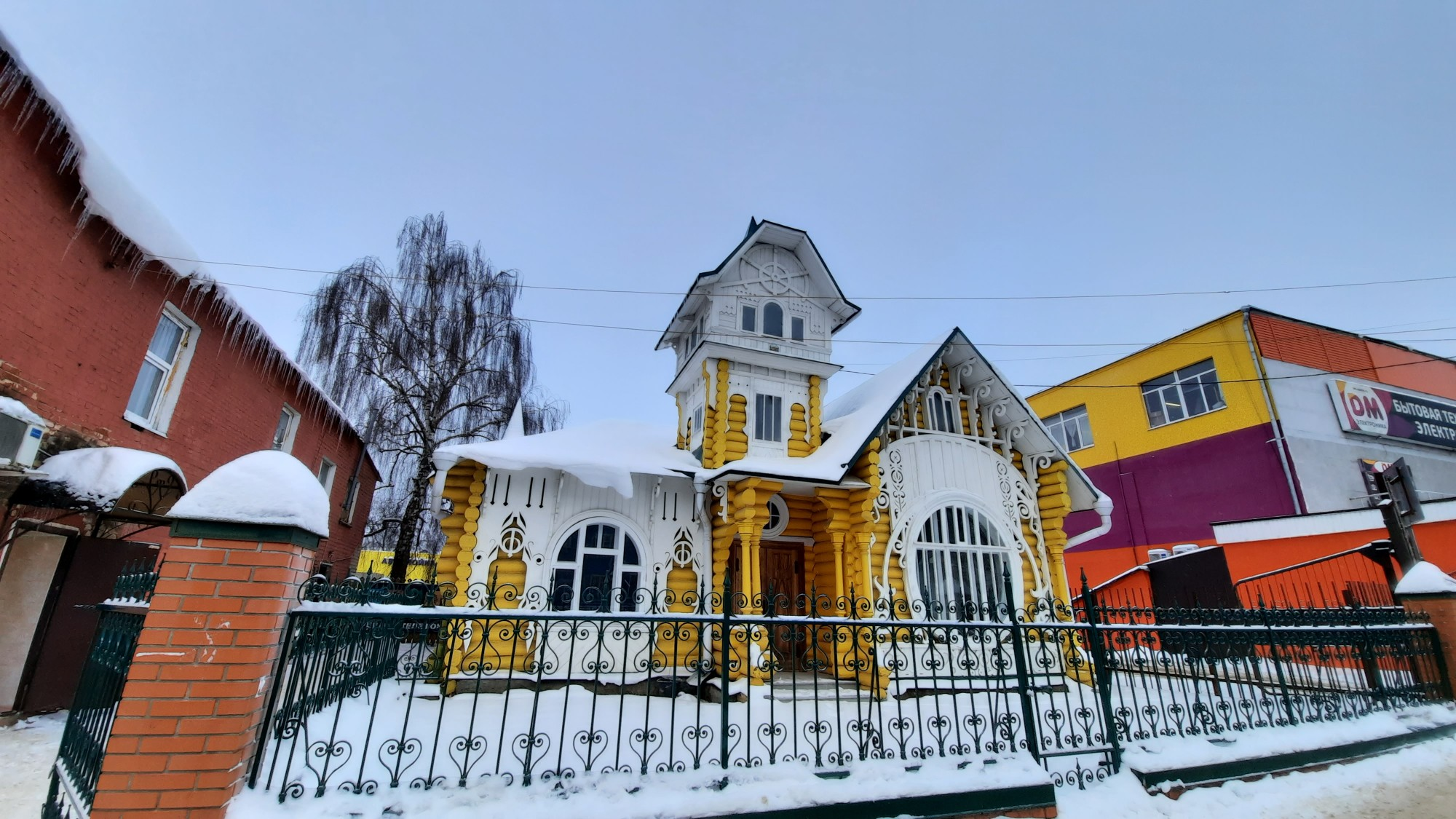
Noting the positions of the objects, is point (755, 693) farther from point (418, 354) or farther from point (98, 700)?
point (418, 354)

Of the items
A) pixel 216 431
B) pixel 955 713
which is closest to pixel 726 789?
pixel 955 713

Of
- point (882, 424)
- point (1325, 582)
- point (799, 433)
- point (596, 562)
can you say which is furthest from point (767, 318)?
point (1325, 582)

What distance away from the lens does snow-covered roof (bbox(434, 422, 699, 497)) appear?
8.84m

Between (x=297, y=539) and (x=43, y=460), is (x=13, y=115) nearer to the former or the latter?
(x=43, y=460)

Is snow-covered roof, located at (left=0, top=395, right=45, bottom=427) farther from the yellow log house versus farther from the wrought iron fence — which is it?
the wrought iron fence

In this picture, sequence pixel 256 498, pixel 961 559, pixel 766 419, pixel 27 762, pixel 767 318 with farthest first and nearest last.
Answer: pixel 767 318 → pixel 766 419 → pixel 961 559 → pixel 27 762 → pixel 256 498

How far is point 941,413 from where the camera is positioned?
1100cm

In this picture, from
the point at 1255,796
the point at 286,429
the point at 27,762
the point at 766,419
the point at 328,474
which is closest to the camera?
the point at 1255,796

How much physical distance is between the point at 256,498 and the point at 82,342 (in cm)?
740

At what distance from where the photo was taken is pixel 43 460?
6.98m

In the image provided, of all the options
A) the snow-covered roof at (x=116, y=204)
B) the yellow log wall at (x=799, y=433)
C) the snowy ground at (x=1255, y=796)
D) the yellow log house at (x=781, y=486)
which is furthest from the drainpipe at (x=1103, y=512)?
the snow-covered roof at (x=116, y=204)

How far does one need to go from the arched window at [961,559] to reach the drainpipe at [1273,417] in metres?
10.3

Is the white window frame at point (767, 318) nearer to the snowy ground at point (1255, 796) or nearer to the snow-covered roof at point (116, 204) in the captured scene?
the snowy ground at point (1255, 796)

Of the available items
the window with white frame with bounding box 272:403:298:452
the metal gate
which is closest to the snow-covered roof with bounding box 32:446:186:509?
the metal gate
